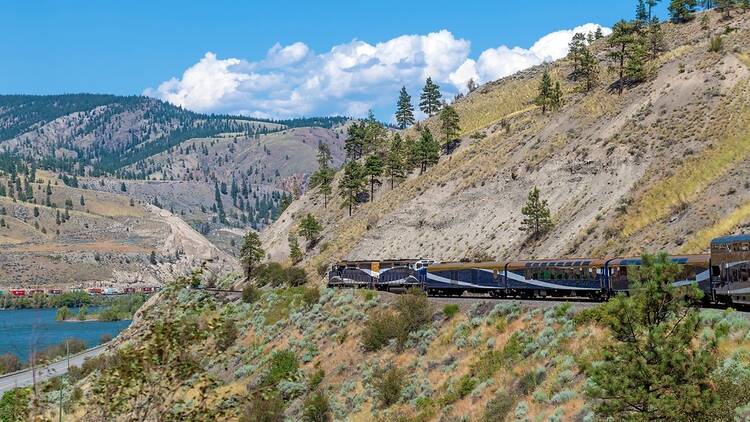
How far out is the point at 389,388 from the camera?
121 feet

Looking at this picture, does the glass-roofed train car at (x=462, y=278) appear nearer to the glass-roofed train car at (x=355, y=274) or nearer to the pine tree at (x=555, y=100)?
the glass-roofed train car at (x=355, y=274)

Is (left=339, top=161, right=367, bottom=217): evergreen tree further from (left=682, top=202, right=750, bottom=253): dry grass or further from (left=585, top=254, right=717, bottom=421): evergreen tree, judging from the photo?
(left=585, top=254, right=717, bottom=421): evergreen tree

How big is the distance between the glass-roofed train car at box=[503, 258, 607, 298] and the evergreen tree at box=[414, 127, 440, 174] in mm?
65289

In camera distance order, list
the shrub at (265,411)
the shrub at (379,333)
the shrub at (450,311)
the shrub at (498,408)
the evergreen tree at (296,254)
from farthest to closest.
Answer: the evergreen tree at (296,254)
the shrub at (379,333)
the shrub at (450,311)
the shrub at (265,411)
the shrub at (498,408)

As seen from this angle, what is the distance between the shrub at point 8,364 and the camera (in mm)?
103294

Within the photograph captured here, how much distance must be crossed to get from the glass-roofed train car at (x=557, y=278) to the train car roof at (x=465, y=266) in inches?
50.6

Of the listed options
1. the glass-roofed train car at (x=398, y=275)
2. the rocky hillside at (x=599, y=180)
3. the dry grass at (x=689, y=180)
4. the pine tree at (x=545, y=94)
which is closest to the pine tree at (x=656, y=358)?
the rocky hillside at (x=599, y=180)

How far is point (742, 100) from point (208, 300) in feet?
225

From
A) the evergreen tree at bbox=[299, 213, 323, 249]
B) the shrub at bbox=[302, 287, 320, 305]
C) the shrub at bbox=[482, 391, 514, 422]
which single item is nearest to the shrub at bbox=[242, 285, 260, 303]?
the shrub at bbox=[302, 287, 320, 305]

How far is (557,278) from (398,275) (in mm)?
24982

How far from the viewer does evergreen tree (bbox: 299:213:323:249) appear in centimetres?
11452

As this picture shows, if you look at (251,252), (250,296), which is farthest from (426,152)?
(250,296)

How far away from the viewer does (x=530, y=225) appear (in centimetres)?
7400

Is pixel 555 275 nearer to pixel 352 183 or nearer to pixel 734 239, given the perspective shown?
pixel 734 239
